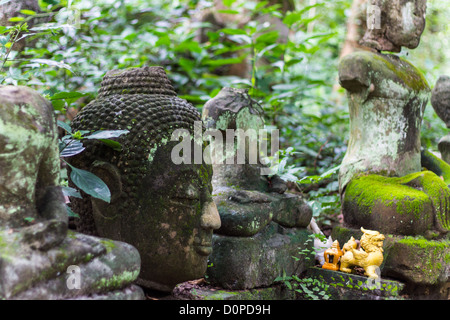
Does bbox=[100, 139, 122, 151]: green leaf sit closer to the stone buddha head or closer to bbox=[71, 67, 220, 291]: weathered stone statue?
bbox=[71, 67, 220, 291]: weathered stone statue

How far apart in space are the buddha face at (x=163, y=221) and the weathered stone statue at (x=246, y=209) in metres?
0.40

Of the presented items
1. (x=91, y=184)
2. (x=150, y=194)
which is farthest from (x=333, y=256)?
(x=91, y=184)

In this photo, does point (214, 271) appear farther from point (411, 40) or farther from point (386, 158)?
point (411, 40)

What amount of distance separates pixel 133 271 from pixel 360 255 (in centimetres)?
151

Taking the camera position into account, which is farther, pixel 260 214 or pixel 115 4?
pixel 115 4

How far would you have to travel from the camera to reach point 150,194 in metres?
2.12

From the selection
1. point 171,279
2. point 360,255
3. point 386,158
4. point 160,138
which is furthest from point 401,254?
point 160,138

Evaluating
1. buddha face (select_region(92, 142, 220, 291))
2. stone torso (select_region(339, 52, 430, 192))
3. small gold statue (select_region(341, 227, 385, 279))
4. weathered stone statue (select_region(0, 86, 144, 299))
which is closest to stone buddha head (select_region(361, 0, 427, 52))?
stone torso (select_region(339, 52, 430, 192))

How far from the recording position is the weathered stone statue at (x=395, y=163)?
9.75ft

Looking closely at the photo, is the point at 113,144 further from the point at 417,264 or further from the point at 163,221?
the point at 417,264

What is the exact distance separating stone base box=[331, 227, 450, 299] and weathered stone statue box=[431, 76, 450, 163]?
4.48 feet

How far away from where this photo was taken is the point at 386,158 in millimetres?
3467

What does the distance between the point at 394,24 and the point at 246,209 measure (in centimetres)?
197

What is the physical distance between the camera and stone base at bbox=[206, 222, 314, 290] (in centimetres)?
255
